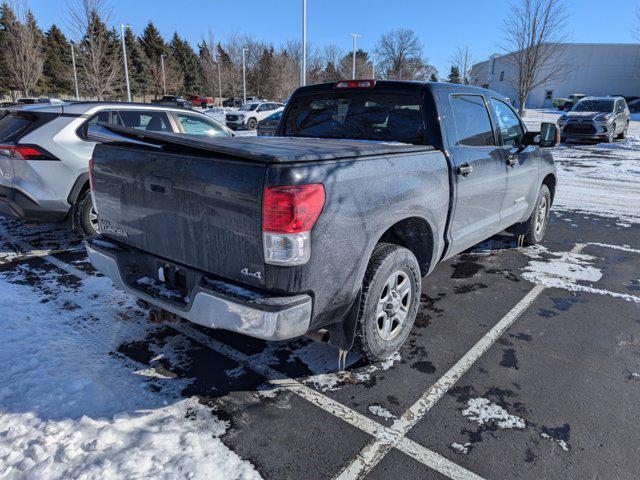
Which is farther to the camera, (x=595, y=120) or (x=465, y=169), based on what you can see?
(x=595, y=120)

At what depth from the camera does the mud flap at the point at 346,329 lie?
2.84 metres

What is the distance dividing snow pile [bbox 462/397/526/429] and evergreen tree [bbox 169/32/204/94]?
7967 cm

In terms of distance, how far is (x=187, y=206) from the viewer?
104 inches

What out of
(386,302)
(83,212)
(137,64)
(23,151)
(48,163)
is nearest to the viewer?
(386,302)

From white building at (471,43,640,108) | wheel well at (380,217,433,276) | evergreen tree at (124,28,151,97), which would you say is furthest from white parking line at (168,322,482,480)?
white building at (471,43,640,108)

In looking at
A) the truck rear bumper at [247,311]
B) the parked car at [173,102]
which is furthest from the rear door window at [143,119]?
the truck rear bumper at [247,311]

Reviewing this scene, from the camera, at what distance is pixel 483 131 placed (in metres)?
4.31

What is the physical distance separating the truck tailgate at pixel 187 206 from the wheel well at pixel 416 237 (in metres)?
1.22

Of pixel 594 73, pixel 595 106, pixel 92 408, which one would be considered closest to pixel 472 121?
pixel 92 408

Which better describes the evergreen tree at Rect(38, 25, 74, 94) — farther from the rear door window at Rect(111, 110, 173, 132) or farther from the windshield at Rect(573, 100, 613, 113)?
the rear door window at Rect(111, 110, 173, 132)

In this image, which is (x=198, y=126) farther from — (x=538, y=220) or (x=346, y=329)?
(x=346, y=329)

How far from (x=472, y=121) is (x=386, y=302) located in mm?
2004

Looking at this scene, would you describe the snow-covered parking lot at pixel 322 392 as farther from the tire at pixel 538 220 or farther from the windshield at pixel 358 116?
the windshield at pixel 358 116

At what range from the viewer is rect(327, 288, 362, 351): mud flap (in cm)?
284
